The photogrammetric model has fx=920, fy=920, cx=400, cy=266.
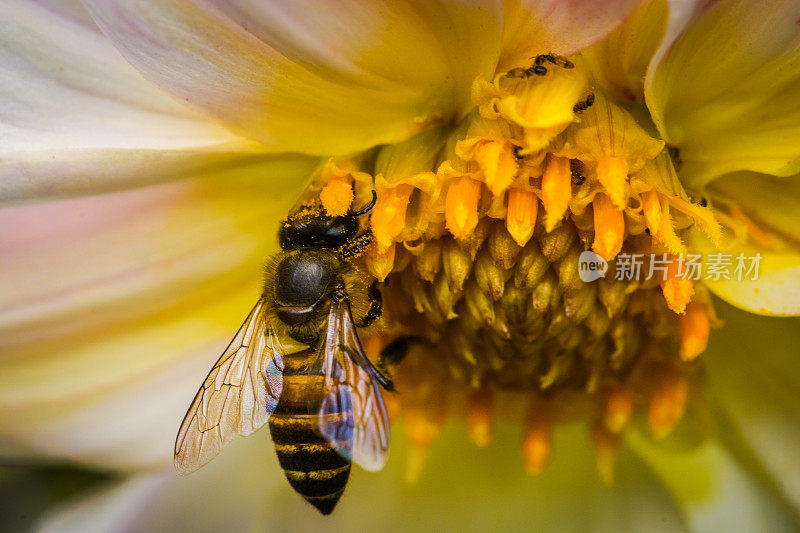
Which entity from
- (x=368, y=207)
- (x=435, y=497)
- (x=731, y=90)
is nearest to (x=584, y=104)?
(x=731, y=90)

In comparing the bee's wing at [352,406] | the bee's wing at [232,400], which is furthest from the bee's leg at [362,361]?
the bee's wing at [232,400]

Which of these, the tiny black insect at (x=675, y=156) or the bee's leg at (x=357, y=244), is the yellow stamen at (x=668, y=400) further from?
the bee's leg at (x=357, y=244)

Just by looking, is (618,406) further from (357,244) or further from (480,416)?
(357,244)

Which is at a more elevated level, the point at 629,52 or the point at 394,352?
the point at 629,52

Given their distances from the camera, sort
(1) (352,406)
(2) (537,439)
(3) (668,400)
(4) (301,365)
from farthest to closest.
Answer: (2) (537,439), (3) (668,400), (4) (301,365), (1) (352,406)

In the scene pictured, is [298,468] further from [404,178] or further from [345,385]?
[404,178]

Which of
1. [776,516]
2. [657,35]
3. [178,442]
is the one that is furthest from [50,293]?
[776,516]
